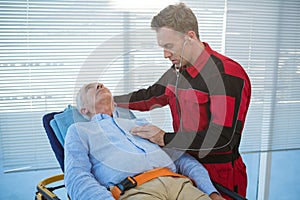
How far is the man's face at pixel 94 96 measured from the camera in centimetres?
159

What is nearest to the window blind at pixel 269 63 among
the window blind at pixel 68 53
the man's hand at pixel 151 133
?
the window blind at pixel 68 53

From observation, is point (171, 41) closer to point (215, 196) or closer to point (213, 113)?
point (213, 113)

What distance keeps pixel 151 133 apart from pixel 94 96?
0.34 metres

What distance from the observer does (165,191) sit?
131 cm

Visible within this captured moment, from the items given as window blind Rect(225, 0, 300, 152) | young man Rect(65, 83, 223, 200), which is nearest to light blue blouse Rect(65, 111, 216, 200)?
young man Rect(65, 83, 223, 200)

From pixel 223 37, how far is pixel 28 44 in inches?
51.5

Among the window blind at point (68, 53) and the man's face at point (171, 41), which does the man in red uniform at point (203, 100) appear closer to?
the man's face at point (171, 41)

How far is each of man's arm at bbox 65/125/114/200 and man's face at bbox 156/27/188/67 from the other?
537 millimetres

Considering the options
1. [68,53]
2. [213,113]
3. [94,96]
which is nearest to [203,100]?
[213,113]

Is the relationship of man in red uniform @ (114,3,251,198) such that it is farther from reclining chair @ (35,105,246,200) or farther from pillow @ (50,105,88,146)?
pillow @ (50,105,88,146)

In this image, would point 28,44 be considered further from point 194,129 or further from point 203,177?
point 203,177

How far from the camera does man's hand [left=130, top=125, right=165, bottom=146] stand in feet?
4.80

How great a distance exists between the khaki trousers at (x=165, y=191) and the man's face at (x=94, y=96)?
48cm

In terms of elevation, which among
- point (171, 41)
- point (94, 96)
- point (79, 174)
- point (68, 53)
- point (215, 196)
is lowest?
point (215, 196)
